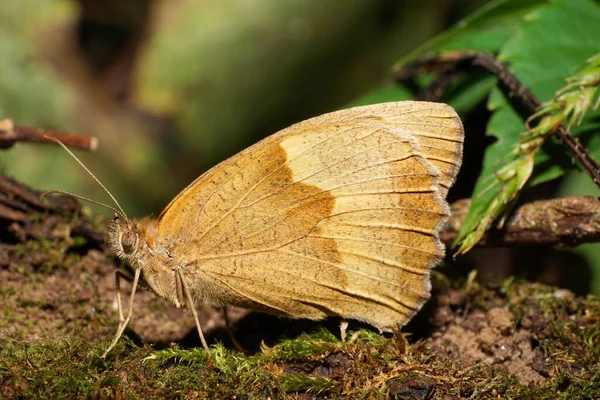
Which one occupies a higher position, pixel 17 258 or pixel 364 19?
pixel 364 19

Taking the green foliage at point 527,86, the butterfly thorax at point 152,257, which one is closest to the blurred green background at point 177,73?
the green foliage at point 527,86

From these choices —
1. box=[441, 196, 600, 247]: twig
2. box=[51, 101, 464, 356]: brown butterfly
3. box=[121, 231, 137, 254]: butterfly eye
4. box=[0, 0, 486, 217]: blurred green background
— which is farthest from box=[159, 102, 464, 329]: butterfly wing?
box=[0, 0, 486, 217]: blurred green background

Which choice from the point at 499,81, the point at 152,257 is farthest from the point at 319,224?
the point at 499,81

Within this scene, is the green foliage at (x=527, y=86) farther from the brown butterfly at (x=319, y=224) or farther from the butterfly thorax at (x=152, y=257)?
the butterfly thorax at (x=152, y=257)

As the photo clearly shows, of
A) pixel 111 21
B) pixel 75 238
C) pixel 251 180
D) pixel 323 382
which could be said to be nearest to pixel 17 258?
pixel 75 238

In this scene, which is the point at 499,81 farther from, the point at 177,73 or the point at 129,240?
the point at 177,73

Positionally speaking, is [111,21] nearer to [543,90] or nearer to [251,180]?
[251,180]
